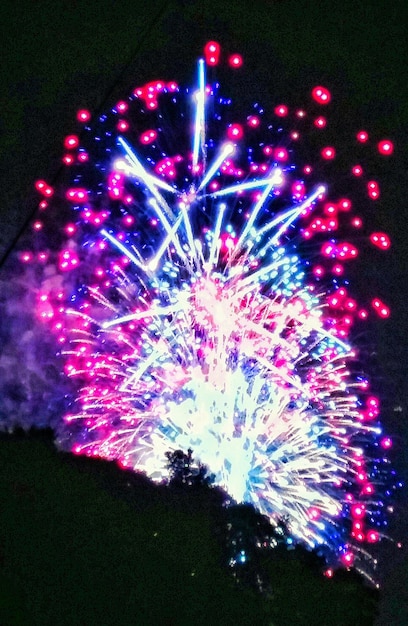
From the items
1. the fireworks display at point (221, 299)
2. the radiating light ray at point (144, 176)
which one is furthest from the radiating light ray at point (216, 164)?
the radiating light ray at point (144, 176)

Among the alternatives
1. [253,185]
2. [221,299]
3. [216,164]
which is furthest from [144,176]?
[221,299]

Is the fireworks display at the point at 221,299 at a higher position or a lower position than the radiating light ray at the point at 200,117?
lower

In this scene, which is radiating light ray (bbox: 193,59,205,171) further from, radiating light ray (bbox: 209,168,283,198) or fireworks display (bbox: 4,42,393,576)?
radiating light ray (bbox: 209,168,283,198)

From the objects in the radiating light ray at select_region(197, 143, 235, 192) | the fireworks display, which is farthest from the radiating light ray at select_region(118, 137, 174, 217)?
the radiating light ray at select_region(197, 143, 235, 192)

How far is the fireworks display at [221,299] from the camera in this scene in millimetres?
2312

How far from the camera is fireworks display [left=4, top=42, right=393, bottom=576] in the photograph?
231 centimetres

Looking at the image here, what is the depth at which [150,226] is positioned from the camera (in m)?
2.46

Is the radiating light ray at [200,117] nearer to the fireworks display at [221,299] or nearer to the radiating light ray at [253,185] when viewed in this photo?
the fireworks display at [221,299]

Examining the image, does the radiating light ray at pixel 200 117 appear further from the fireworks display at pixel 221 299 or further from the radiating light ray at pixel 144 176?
the radiating light ray at pixel 144 176

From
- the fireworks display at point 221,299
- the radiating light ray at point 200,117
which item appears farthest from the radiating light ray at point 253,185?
the radiating light ray at point 200,117

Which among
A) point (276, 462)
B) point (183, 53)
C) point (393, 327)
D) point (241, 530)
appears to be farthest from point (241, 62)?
point (241, 530)

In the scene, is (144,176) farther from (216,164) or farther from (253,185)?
(253,185)

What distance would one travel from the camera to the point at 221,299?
2342mm

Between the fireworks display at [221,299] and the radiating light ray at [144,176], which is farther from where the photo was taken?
the radiating light ray at [144,176]
